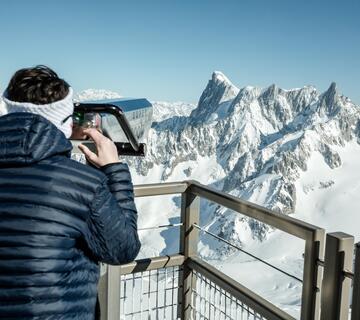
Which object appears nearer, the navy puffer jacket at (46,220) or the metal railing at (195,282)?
the navy puffer jacket at (46,220)

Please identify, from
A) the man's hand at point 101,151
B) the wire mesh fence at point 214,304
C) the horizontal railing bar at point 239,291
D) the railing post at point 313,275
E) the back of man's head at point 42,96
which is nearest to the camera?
the back of man's head at point 42,96

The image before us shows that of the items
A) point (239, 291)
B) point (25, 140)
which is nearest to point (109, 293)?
point (239, 291)

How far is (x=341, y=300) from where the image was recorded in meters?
2.13

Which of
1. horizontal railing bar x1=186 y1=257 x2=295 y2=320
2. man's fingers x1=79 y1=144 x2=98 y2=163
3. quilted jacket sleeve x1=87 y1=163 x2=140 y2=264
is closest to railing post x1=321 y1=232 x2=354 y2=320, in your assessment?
horizontal railing bar x1=186 y1=257 x2=295 y2=320

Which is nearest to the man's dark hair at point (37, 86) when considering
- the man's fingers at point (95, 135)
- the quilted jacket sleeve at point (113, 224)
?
the man's fingers at point (95, 135)

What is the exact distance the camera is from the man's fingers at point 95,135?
5.26 feet

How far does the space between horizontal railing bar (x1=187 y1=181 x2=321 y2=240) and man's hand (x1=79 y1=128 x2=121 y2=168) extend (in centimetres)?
115

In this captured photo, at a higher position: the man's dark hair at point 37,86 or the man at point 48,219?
the man's dark hair at point 37,86

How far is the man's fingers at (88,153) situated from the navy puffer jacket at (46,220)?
17 centimetres

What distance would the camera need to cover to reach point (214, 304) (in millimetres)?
3121

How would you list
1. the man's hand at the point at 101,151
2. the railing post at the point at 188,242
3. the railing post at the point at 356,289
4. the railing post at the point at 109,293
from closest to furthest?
the man's hand at the point at 101,151, the railing post at the point at 356,289, the railing post at the point at 109,293, the railing post at the point at 188,242

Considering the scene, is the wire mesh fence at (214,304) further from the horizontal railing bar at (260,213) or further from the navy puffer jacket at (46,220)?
the navy puffer jacket at (46,220)

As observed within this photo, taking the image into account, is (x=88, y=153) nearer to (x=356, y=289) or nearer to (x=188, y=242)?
(x=356, y=289)

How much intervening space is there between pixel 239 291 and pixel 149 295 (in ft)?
2.23
